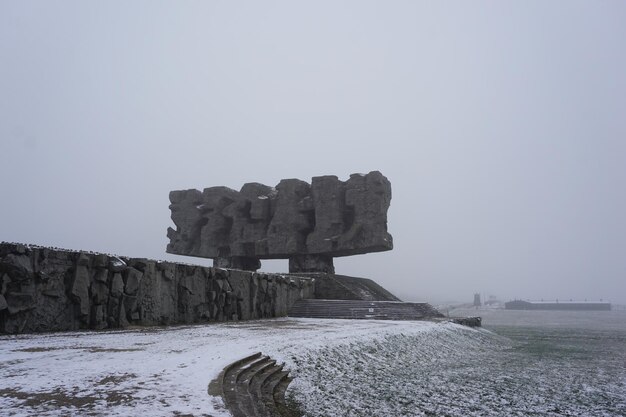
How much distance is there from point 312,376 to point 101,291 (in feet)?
21.0

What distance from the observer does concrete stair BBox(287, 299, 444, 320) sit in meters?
21.8

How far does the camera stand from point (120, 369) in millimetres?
6410

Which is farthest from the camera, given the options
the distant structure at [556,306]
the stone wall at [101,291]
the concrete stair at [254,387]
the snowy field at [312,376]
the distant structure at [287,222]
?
the distant structure at [556,306]

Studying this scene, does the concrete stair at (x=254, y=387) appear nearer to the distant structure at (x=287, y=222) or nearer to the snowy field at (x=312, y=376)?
the snowy field at (x=312, y=376)

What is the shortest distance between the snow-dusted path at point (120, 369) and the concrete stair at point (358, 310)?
10999 mm

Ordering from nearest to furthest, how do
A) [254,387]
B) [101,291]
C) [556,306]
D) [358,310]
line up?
1. [254,387]
2. [101,291]
3. [358,310]
4. [556,306]

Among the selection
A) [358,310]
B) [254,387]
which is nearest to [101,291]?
[254,387]

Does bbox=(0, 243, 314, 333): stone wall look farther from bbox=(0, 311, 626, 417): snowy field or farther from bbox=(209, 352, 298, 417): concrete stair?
bbox=(209, 352, 298, 417): concrete stair

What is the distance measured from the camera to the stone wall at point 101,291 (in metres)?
10.4

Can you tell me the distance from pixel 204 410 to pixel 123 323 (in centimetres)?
867

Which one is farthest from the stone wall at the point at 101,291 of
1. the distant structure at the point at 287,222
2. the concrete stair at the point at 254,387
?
the distant structure at the point at 287,222

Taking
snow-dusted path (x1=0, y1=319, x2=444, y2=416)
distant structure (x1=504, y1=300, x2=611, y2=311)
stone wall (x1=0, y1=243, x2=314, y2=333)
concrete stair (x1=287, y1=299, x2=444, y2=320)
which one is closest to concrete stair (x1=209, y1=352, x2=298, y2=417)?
snow-dusted path (x1=0, y1=319, x2=444, y2=416)

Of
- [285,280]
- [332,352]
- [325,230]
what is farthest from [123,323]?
[325,230]

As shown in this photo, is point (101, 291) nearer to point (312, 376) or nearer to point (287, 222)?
point (312, 376)
